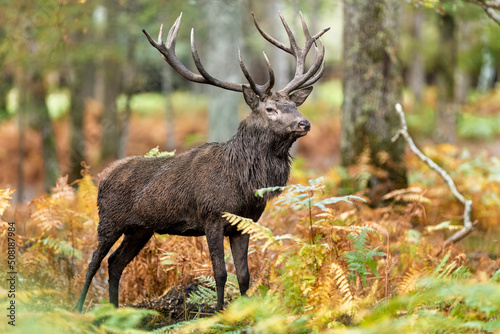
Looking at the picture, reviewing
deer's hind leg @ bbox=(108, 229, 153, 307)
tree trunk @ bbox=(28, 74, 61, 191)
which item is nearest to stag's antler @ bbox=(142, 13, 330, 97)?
deer's hind leg @ bbox=(108, 229, 153, 307)

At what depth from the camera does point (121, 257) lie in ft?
18.1

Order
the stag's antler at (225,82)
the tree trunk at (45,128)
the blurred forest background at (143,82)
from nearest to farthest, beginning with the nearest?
1. the stag's antler at (225,82)
2. the blurred forest background at (143,82)
3. the tree trunk at (45,128)

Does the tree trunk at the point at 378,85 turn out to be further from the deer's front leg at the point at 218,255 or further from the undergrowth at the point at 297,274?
the deer's front leg at the point at 218,255

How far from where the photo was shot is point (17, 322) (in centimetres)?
387

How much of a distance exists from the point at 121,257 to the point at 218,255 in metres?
1.26

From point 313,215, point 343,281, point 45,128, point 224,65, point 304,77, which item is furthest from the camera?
point 45,128

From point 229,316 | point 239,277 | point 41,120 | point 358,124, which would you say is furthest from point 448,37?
point 229,316

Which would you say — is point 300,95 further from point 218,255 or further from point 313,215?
point 218,255

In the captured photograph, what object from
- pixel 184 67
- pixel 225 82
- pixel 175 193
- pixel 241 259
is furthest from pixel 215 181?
pixel 184 67

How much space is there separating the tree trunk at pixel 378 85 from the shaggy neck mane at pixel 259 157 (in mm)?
3690

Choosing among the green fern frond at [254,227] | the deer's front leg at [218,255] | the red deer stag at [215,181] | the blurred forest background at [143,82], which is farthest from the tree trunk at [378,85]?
the green fern frond at [254,227]

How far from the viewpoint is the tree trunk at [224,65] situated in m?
12.0

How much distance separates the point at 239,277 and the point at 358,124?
4.33 m

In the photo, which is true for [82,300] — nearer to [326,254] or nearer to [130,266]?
[130,266]
